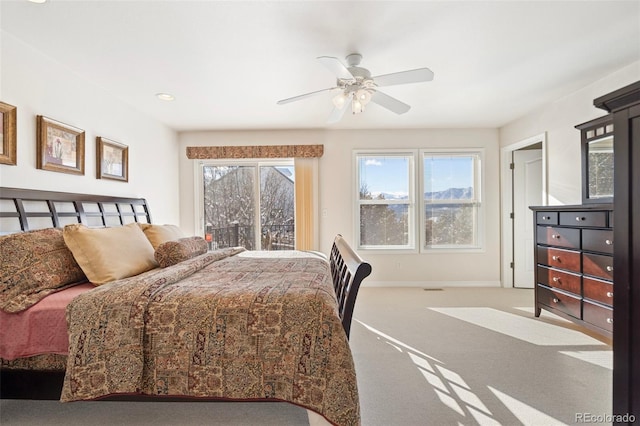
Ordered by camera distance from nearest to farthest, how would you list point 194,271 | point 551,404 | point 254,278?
point 551,404, point 254,278, point 194,271

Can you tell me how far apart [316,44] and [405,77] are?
72cm

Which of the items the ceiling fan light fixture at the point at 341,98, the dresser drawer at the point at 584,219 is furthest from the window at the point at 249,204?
the dresser drawer at the point at 584,219

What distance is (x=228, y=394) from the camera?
1524 mm

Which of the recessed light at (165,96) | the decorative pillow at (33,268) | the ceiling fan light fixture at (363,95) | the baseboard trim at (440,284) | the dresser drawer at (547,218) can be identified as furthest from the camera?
the baseboard trim at (440,284)

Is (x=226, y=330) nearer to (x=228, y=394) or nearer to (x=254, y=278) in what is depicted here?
(x=228, y=394)

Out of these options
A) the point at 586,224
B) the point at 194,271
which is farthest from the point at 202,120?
the point at 586,224

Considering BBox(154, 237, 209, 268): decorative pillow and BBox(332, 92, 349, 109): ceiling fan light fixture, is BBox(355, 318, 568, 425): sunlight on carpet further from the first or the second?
BBox(332, 92, 349, 109): ceiling fan light fixture

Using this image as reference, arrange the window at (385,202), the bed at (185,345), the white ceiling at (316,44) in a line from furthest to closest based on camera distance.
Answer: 1. the window at (385,202)
2. the white ceiling at (316,44)
3. the bed at (185,345)

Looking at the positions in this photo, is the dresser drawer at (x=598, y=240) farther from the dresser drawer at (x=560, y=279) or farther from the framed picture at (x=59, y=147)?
the framed picture at (x=59, y=147)

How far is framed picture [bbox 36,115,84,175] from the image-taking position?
2.46 metres

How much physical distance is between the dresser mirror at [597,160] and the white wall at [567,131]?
15 centimetres

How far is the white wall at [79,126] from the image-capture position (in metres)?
2.29

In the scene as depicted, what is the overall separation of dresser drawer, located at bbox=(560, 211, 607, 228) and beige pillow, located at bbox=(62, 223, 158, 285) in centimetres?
371

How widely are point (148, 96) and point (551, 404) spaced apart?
439cm
